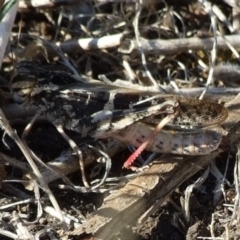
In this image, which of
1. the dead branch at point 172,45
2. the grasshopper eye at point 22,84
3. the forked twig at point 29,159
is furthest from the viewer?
the dead branch at point 172,45

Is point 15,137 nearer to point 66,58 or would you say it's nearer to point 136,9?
point 66,58

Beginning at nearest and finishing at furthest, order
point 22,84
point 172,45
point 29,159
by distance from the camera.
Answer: point 29,159, point 22,84, point 172,45

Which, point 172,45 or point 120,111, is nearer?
point 120,111

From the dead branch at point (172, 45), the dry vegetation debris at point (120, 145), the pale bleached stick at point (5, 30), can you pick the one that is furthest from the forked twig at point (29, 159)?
the dead branch at point (172, 45)

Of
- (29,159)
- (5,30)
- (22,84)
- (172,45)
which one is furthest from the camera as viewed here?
(172,45)

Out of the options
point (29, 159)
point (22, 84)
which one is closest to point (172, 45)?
point (22, 84)

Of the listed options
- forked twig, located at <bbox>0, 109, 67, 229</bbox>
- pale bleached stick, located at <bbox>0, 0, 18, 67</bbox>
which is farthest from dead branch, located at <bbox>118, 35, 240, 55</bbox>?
forked twig, located at <bbox>0, 109, 67, 229</bbox>

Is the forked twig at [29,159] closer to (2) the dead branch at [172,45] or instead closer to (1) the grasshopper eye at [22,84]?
(1) the grasshopper eye at [22,84]

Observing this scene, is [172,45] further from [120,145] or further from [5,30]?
[5,30]

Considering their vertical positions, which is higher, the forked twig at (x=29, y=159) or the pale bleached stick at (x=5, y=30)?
the pale bleached stick at (x=5, y=30)
